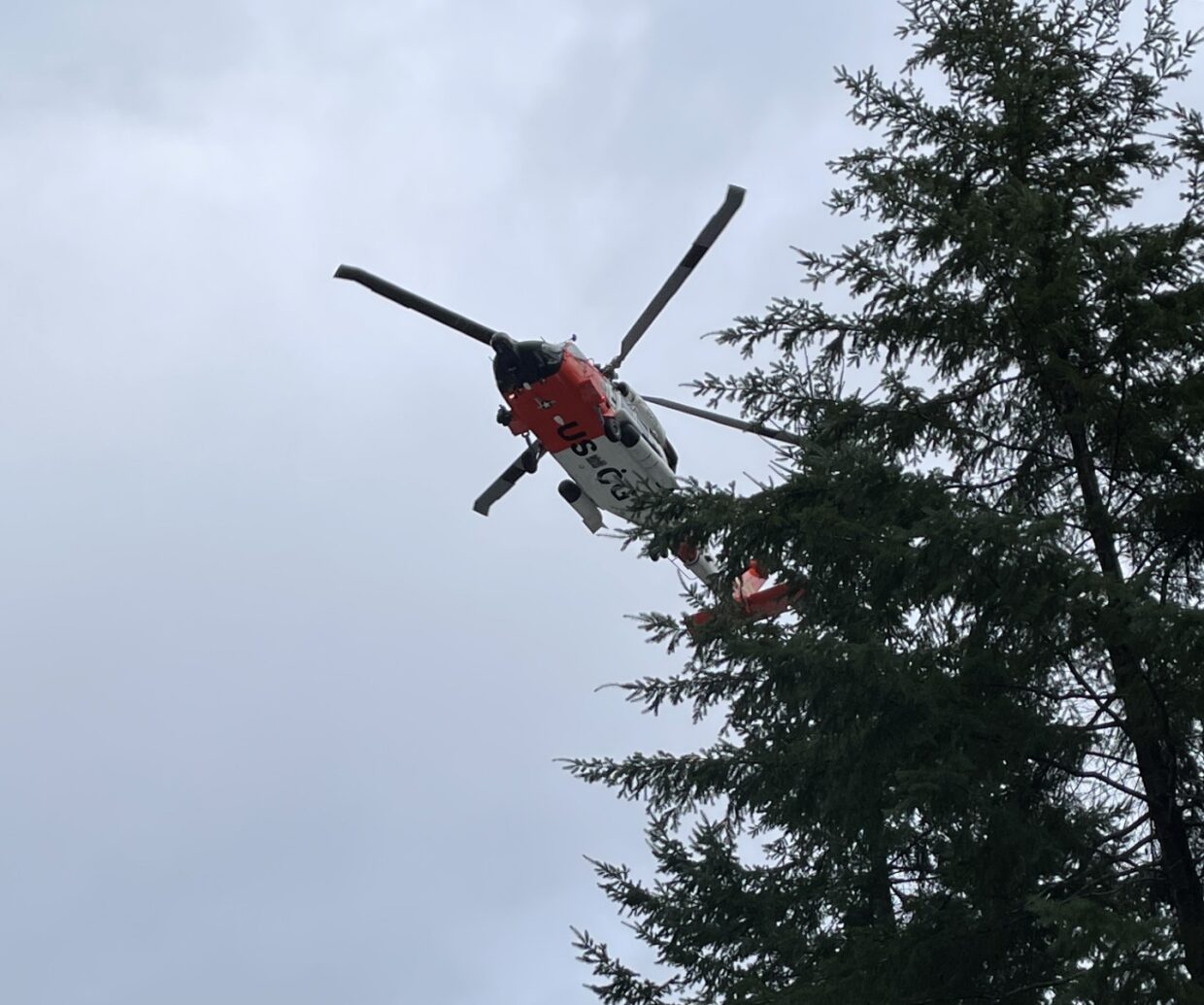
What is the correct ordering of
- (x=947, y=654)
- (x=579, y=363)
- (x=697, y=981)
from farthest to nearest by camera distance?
(x=579, y=363), (x=697, y=981), (x=947, y=654)

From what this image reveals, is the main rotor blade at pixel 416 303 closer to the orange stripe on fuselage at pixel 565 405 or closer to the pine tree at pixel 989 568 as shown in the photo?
the orange stripe on fuselage at pixel 565 405

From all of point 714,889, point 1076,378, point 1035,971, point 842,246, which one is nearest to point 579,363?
point 714,889

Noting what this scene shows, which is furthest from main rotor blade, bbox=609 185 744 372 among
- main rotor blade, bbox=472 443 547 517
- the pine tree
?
the pine tree

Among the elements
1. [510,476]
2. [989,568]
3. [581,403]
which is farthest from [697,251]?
[989,568]

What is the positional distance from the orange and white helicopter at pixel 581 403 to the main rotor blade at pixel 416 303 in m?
0.01

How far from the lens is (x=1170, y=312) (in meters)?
8.83

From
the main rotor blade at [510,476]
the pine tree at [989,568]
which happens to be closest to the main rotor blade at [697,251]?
the main rotor blade at [510,476]

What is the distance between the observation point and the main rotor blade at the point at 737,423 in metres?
9.14

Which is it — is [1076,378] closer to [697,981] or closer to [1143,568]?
[1143,568]

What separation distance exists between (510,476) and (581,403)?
2.58m

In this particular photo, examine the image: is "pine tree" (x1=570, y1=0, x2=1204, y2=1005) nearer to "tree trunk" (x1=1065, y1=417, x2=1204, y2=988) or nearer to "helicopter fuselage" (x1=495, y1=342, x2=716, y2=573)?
"tree trunk" (x1=1065, y1=417, x2=1204, y2=988)

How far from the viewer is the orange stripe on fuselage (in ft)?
64.5

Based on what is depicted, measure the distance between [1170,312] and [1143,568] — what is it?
5.11 ft

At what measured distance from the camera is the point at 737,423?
55.7 feet
